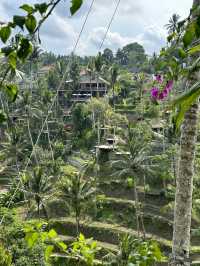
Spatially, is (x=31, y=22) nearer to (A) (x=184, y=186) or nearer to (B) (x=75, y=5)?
(B) (x=75, y=5)

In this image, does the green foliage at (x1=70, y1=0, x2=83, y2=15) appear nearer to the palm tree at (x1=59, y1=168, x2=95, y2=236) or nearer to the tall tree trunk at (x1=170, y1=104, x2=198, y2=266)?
the tall tree trunk at (x1=170, y1=104, x2=198, y2=266)

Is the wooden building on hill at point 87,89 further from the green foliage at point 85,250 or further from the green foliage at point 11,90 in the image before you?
the green foliage at point 11,90

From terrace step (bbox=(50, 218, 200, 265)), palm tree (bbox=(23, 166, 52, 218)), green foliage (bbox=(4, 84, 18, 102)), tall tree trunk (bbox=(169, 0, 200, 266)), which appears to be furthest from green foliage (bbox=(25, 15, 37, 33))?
terrace step (bbox=(50, 218, 200, 265))

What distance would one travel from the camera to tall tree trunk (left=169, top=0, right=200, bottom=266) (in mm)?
3428

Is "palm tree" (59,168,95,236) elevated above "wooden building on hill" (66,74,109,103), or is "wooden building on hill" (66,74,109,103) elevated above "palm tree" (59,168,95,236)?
"wooden building on hill" (66,74,109,103)

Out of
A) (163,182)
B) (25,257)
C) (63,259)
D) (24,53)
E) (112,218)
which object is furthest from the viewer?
(163,182)

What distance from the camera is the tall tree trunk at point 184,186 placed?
135 inches

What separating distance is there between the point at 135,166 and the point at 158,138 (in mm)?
11786

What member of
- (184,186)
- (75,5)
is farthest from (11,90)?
(184,186)

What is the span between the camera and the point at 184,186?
349 centimetres

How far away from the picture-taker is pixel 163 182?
30359 millimetres

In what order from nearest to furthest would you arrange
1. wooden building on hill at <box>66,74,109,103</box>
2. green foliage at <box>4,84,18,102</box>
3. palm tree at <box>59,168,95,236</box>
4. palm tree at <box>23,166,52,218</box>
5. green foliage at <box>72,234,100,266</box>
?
green foliage at <box>4,84,18,102</box>, green foliage at <box>72,234,100,266</box>, palm tree at <box>23,166,52,218</box>, palm tree at <box>59,168,95,236</box>, wooden building on hill at <box>66,74,109,103</box>

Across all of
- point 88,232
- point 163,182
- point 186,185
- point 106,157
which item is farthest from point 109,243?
point 186,185

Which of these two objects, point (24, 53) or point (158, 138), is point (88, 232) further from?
point (24, 53)
